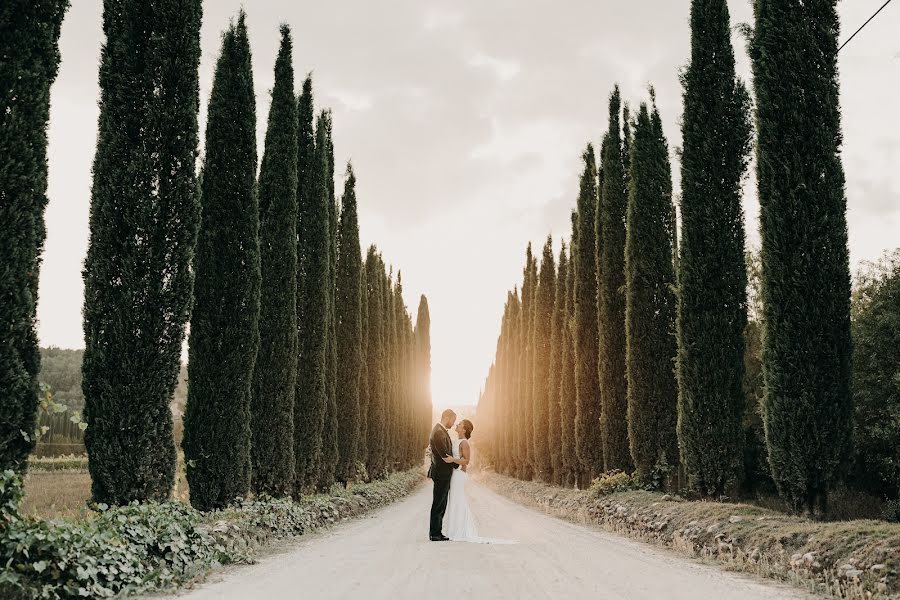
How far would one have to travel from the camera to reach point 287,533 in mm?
10664

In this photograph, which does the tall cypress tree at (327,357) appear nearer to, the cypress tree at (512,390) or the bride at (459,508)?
the bride at (459,508)

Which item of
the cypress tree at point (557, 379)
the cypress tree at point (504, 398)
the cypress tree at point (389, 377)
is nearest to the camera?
the cypress tree at point (557, 379)

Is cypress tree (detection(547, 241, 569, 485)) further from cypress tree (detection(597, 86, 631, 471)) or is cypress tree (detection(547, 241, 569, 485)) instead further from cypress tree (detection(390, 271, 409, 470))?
cypress tree (detection(390, 271, 409, 470))

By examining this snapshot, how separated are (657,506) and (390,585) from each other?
7462 mm

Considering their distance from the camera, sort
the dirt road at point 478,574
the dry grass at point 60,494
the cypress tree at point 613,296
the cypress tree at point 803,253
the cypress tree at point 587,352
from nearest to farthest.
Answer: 1. the dirt road at point 478,574
2. the cypress tree at point 803,253
3. the dry grass at point 60,494
4. the cypress tree at point 613,296
5. the cypress tree at point 587,352

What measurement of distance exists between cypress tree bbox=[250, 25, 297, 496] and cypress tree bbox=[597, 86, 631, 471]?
344 inches

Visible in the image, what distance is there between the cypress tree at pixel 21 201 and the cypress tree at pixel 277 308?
6751 millimetres

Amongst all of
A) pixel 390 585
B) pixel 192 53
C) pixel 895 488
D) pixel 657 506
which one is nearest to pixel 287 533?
pixel 390 585

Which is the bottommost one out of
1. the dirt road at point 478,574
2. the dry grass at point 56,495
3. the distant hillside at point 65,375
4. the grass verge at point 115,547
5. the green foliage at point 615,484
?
the dry grass at point 56,495

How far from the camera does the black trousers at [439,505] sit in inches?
392

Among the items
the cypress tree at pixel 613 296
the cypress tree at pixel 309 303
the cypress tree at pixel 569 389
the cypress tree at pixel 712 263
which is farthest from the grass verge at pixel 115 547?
the cypress tree at pixel 569 389

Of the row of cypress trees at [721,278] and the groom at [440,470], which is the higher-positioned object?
the row of cypress trees at [721,278]

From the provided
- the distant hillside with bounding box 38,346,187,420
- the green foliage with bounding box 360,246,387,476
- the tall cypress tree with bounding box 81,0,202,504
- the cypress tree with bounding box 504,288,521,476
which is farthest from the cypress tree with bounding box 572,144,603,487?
the distant hillside with bounding box 38,346,187,420

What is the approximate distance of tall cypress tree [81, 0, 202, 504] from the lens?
741 centimetres
